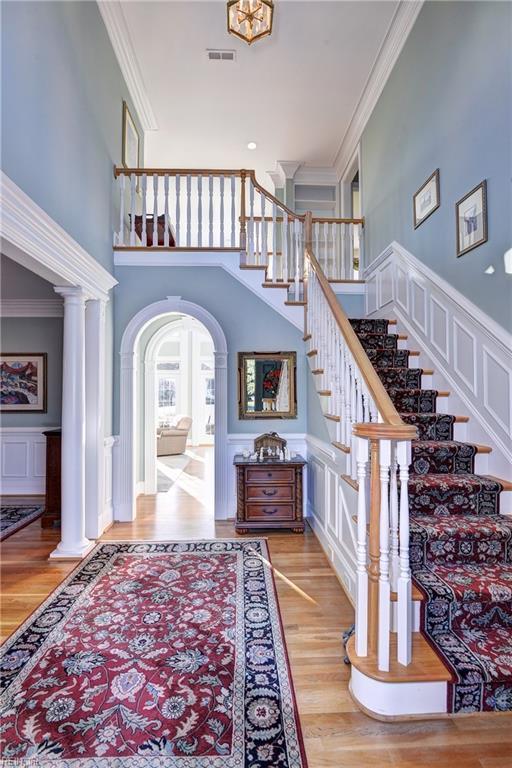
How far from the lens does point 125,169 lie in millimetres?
4391

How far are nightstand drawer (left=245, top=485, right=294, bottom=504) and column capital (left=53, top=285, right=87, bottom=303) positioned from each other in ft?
7.95

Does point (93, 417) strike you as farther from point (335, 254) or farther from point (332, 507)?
point (335, 254)

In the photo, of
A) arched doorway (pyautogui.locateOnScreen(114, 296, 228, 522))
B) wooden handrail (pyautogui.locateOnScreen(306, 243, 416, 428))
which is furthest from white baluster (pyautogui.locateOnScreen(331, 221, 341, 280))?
wooden handrail (pyautogui.locateOnScreen(306, 243, 416, 428))

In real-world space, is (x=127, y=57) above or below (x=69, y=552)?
above

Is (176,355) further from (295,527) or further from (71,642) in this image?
(71,642)

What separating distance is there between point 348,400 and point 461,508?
3.20ft

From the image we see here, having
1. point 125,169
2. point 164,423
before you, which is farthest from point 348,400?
point 164,423

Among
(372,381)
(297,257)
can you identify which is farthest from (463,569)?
(297,257)

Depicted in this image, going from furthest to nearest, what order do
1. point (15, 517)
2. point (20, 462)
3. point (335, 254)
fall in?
1. point (335, 254)
2. point (20, 462)
3. point (15, 517)

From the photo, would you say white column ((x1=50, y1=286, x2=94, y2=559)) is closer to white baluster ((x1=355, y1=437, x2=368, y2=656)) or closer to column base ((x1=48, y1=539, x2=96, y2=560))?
column base ((x1=48, y1=539, x2=96, y2=560))

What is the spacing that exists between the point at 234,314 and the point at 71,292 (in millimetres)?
1751

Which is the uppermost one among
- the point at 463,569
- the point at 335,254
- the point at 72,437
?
the point at 335,254

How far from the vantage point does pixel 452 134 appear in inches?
126

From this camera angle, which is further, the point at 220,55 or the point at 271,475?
the point at 220,55
